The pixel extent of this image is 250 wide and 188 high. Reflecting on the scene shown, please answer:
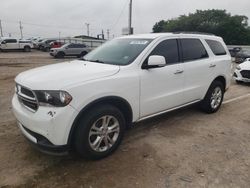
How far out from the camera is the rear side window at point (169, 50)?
4527 millimetres

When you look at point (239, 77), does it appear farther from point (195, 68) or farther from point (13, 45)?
point (13, 45)

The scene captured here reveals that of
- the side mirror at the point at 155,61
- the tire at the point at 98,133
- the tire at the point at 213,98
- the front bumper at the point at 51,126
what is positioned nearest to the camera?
the front bumper at the point at 51,126

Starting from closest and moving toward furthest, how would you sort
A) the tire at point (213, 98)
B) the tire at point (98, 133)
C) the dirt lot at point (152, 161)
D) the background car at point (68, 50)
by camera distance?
the dirt lot at point (152, 161) → the tire at point (98, 133) → the tire at point (213, 98) → the background car at point (68, 50)

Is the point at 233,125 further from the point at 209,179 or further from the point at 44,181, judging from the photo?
the point at 44,181

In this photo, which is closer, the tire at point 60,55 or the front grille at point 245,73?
the front grille at point 245,73

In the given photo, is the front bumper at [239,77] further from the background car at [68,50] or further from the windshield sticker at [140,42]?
the background car at [68,50]

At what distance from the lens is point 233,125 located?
17.4ft

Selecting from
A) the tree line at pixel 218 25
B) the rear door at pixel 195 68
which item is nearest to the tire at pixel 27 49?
the rear door at pixel 195 68

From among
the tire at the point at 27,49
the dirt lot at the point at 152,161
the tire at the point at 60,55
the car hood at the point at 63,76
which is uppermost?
the tire at the point at 27,49

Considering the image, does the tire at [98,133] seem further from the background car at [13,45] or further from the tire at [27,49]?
the tire at [27,49]

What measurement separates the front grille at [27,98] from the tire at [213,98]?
12.2 feet

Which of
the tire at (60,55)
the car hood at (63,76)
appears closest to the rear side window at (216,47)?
the car hood at (63,76)

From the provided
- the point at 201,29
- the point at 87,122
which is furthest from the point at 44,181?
the point at 201,29

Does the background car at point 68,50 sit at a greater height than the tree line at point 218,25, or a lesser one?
lesser
